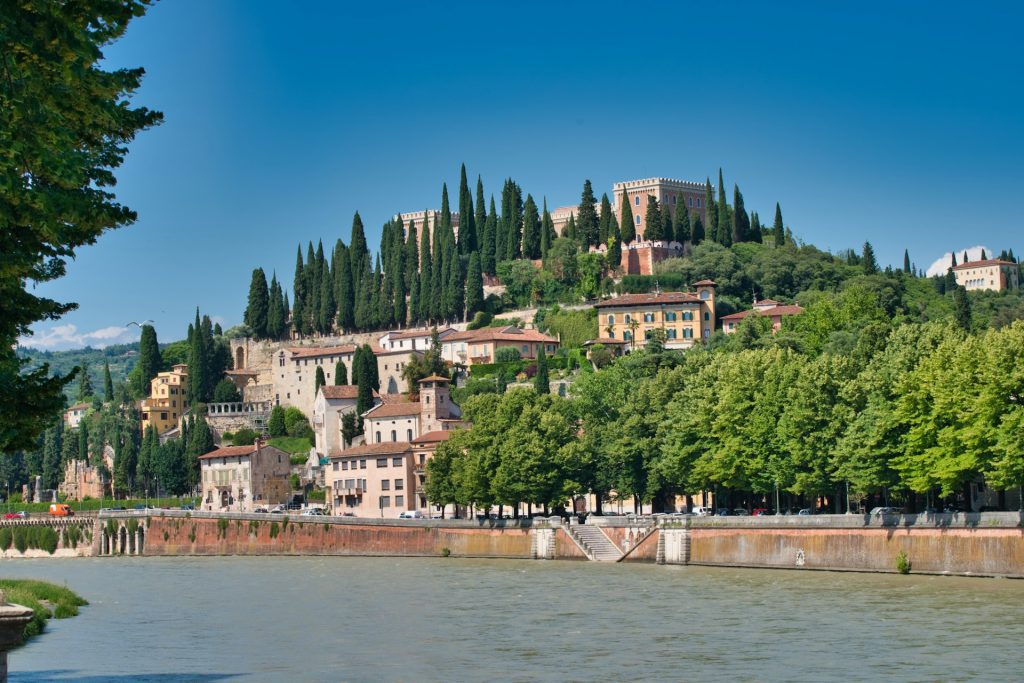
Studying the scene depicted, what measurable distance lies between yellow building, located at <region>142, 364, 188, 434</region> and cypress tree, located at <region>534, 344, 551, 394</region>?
148ft

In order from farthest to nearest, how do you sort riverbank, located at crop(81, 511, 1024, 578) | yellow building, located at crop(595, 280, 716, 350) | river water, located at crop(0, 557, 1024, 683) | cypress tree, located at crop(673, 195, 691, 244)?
cypress tree, located at crop(673, 195, 691, 244), yellow building, located at crop(595, 280, 716, 350), riverbank, located at crop(81, 511, 1024, 578), river water, located at crop(0, 557, 1024, 683)

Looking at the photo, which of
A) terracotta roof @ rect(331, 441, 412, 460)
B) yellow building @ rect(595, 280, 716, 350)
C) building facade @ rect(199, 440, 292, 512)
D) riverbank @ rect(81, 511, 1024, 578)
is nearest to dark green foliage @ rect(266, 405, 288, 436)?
building facade @ rect(199, 440, 292, 512)

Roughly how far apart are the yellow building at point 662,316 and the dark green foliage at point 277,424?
29834mm

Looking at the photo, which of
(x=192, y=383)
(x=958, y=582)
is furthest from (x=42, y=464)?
(x=958, y=582)

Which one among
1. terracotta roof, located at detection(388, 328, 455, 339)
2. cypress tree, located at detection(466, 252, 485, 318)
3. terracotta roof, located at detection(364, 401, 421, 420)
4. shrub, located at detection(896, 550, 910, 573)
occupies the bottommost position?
shrub, located at detection(896, 550, 910, 573)

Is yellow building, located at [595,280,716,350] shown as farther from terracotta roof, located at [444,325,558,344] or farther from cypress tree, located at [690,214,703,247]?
cypress tree, located at [690,214,703,247]

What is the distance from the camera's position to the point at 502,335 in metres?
127

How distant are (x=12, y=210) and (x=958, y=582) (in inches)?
1509

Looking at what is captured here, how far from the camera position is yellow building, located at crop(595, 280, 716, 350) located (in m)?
123

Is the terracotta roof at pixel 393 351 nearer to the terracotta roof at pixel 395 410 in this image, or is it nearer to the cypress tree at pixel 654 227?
the cypress tree at pixel 654 227

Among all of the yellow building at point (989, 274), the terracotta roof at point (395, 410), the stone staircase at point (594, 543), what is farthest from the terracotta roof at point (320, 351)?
the yellow building at point (989, 274)

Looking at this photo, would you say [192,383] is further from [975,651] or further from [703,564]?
[975,651]

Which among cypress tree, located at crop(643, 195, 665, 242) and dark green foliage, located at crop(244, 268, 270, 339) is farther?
dark green foliage, located at crop(244, 268, 270, 339)

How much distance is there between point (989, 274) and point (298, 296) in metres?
87.2
